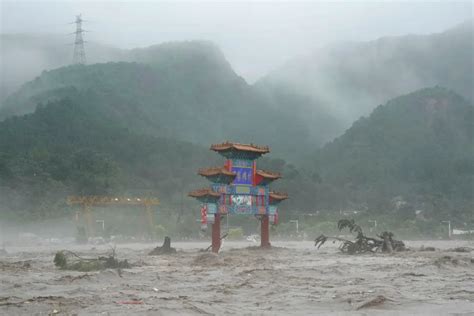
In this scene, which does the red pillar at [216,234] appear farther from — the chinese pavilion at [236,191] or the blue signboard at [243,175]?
the blue signboard at [243,175]

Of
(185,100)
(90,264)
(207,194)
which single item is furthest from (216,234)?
(185,100)

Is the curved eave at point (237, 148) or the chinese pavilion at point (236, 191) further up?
the curved eave at point (237, 148)

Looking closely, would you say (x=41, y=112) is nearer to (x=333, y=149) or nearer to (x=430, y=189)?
(x=333, y=149)

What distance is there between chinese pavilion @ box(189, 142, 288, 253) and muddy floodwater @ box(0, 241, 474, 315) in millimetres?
9064

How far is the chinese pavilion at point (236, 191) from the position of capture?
33.3 meters

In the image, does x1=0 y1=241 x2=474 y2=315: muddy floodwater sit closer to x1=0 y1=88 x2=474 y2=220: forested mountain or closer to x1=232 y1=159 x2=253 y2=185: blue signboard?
x1=232 y1=159 x2=253 y2=185: blue signboard

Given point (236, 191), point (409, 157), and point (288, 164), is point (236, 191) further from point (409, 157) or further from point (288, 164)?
point (409, 157)

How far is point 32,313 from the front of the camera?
38.4 feet

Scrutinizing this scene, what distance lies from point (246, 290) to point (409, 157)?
104372mm

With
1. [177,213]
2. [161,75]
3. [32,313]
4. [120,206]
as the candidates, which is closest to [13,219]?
[120,206]

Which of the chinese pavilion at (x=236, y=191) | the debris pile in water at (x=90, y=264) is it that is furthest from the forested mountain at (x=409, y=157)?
the debris pile in water at (x=90, y=264)

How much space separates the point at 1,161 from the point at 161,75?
88.7 metres

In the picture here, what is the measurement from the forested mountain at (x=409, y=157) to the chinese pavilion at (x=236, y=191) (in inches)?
2032

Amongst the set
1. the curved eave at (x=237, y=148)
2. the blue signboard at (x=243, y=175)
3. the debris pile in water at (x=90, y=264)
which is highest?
the curved eave at (x=237, y=148)
